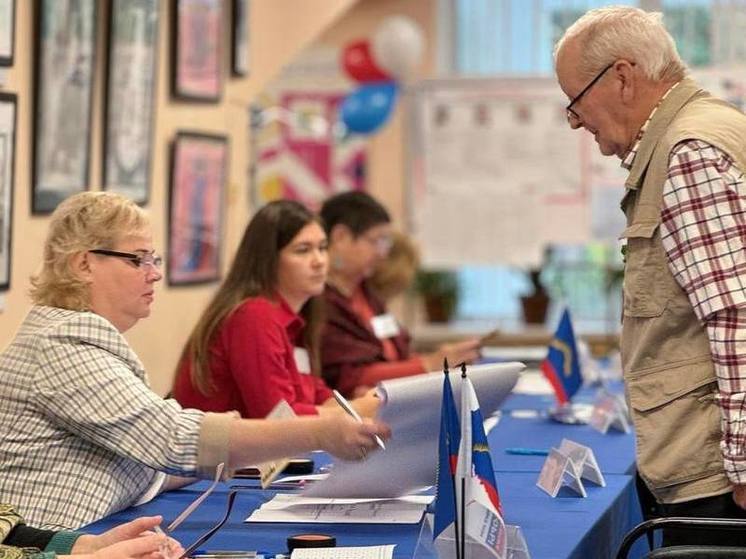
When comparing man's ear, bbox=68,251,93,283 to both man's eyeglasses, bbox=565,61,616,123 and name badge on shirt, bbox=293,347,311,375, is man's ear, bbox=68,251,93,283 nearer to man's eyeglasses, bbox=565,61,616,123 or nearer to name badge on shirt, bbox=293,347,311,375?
man's eyeglasses, bbox=565,61,616,123

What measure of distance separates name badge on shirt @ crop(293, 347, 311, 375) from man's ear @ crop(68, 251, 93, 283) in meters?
1.43

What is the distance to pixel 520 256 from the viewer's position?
7953 millimetres

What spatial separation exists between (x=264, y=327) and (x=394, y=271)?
6.62 feet

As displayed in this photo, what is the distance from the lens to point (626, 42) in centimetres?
244

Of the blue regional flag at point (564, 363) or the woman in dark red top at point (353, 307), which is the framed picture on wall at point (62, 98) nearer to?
the woman in dark red top at point (353, 307)

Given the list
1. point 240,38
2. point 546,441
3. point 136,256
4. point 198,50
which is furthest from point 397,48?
point 136,256

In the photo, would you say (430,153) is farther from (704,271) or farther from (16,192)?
(704,271)

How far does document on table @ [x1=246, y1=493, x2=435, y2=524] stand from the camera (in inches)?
100

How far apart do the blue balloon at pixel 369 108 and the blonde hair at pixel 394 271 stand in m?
1.91

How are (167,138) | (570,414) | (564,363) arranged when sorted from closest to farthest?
(570,414), (564,363), (167,138)

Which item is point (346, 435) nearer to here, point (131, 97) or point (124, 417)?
point (124, 417)

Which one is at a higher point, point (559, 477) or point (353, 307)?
point (353, 307)

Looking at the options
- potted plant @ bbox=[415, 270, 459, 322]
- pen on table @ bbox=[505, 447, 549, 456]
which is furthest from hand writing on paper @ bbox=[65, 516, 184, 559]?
potted plant @ bbox=[415, 270, 459, 322]

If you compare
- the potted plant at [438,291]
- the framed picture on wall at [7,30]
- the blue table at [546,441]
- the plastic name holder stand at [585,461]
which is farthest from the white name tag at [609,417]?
the potted plant at [438,291]
